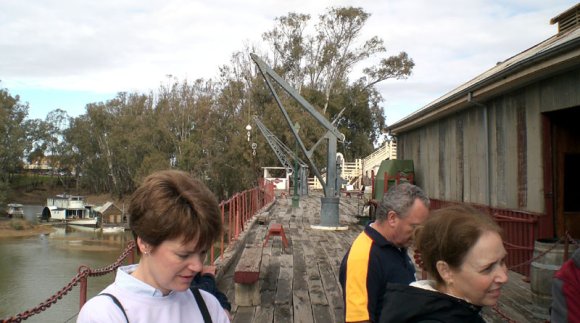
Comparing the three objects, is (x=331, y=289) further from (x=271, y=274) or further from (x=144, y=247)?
(x=144, y=247)

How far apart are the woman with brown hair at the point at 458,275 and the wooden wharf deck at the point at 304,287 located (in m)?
4.29

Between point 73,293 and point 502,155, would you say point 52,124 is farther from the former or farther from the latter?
point 502,155

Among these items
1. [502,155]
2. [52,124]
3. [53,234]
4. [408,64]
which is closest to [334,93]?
[408,64]

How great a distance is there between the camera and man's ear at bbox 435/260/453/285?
1.83 m

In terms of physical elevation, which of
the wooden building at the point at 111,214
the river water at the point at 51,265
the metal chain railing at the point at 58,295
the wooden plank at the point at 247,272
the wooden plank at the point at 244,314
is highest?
the metal chain railing at the point at 58,295

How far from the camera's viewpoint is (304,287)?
7.44m

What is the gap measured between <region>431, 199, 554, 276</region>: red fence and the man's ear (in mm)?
6207

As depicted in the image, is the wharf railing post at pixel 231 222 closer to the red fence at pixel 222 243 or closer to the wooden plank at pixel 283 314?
the red fence at pixel 222 243

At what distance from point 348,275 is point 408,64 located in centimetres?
4978

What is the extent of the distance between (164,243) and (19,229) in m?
62.9

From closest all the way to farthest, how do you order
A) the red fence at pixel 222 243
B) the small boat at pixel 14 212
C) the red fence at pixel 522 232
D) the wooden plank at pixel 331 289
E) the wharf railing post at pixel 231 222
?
the red fence at pixel 222 243
the wooden plank at pixel 331 289
the red fence at pixel 522 232
the wharf railing post at pixel 231 222
the small boat at pixel 14 212

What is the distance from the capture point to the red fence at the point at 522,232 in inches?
312

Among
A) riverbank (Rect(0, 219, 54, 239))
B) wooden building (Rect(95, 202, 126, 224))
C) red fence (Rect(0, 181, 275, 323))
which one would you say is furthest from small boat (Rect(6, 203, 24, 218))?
red fence (Rect(0, 181, 275, 323))

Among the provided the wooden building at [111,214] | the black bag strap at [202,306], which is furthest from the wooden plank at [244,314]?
the wooden building at [111,214]
